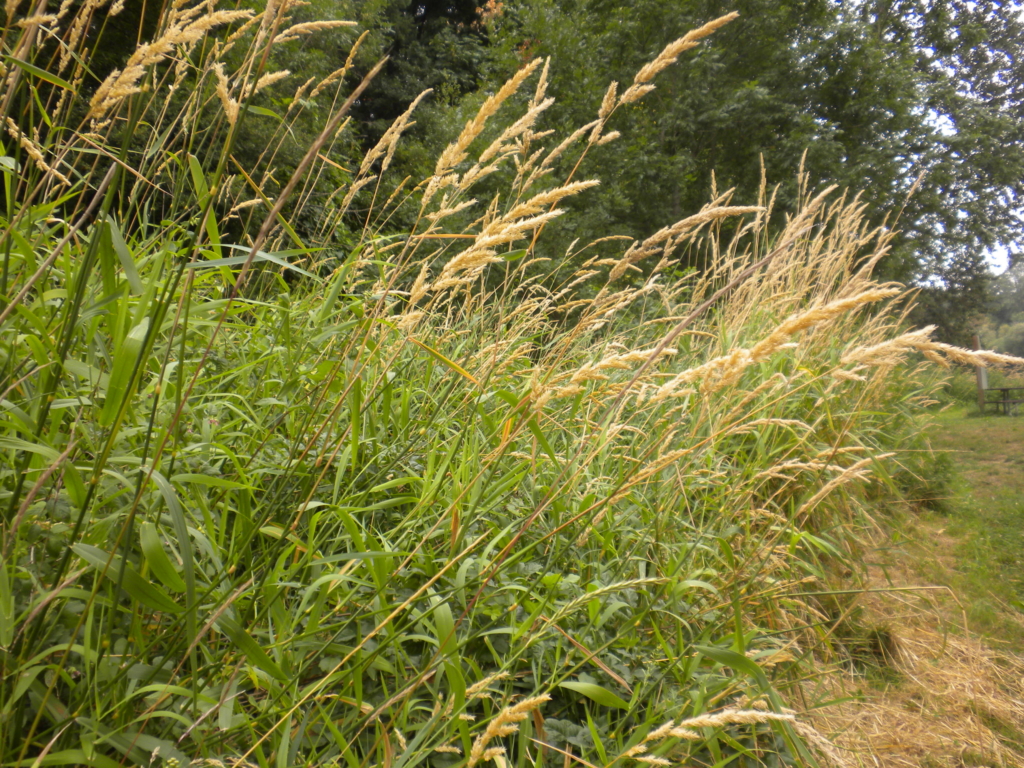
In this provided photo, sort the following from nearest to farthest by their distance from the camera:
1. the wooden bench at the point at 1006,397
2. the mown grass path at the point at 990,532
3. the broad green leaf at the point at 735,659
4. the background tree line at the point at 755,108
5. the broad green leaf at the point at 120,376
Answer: the broad green leaf at the point at 120,376
the broad green leaf at the point at 735,659
the mown grass path at the point at 990,532
the background tree line at the point at 755,108
the wooden bench at the point at 1006,397

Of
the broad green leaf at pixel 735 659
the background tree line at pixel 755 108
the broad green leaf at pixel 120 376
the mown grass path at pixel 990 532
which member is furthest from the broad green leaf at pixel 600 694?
the background tree line at pixel 755 108

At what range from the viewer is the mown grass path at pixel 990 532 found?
7.68ft

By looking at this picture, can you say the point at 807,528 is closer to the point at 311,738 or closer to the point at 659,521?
the point at 659,521

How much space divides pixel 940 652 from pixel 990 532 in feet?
6.09

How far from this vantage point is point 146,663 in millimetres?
786

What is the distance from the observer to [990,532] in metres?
3.13

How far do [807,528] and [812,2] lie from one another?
10.6 metres

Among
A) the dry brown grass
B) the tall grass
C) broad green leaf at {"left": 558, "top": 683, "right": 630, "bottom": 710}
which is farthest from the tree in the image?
broad green leaf at {"left": 558, "top": 683, "right": 630, "bottom": 710}

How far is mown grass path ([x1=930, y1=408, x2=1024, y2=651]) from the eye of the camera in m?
2.34

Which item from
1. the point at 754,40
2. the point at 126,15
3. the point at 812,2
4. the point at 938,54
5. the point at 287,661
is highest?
the point at 938,54

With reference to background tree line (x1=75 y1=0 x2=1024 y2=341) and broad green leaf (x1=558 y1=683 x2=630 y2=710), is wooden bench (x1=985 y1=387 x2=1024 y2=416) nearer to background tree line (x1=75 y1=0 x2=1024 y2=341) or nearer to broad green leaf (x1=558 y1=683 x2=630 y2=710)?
background tree line (x1=75 y1=0 x2=1024 y2=341)

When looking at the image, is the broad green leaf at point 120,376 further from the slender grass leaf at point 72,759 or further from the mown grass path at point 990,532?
the mown grass path at point 990,532

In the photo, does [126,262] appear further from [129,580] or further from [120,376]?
[129,580]

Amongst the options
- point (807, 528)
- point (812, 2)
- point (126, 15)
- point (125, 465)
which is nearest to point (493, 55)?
point (812, 2)
